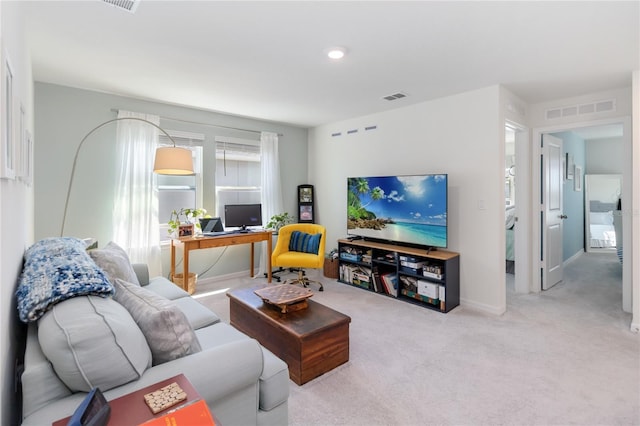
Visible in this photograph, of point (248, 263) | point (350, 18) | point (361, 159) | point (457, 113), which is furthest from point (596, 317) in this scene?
point (248, 263)

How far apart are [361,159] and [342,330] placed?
2.94m

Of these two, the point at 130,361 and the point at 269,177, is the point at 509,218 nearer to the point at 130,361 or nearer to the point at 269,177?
the point at 269,177

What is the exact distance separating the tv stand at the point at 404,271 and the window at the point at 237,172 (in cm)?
169

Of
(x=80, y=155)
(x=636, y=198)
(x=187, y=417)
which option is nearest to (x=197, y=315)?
(x=187, y=417)

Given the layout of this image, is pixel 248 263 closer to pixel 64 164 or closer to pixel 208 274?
pixel 208 274

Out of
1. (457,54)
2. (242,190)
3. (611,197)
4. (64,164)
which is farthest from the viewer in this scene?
(611,197)

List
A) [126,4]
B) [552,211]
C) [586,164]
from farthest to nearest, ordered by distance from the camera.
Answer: [586,164], [552,211], [126,4]

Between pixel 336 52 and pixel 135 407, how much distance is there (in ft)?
8.32

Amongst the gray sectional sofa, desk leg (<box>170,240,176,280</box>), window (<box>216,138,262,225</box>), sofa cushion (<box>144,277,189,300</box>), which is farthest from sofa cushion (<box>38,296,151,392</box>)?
window (<box>216,138,262,225</box>)

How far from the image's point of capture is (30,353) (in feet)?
3.62

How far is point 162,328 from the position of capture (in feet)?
4.25

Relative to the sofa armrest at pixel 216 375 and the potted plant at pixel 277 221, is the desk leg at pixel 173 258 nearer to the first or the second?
the potted plant at pixel 277 221

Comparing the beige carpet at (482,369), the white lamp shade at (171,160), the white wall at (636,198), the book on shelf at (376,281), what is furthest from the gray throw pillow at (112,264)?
the white wall at (636,198)

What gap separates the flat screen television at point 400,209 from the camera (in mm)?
3607
